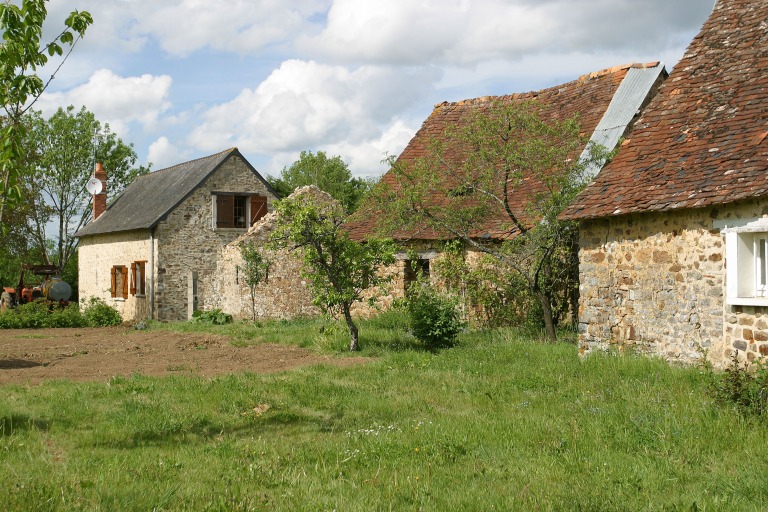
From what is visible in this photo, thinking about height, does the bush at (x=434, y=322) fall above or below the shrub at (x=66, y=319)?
above

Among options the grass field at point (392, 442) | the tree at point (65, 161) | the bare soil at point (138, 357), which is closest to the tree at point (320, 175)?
the tree at point (65, 161)

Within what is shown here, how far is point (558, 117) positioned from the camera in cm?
1794

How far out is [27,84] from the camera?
7414 mm

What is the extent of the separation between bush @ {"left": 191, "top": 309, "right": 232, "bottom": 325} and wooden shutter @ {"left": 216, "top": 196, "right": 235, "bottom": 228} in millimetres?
3942

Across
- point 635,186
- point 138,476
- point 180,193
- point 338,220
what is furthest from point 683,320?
point 180,193

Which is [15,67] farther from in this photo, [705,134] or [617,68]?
[617,68]

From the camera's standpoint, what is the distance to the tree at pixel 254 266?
21.1m

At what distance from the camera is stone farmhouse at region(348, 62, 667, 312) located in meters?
15.6

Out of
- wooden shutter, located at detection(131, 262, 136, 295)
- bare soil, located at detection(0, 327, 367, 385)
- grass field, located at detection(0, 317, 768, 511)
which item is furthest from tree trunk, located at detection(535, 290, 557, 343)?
wooden shutter, located at detection(131, 262, 136, 295)

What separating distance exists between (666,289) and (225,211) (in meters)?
17.7

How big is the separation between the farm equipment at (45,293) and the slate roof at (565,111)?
1287cm

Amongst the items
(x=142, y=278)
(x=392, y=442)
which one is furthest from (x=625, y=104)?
(x=142, y=278)

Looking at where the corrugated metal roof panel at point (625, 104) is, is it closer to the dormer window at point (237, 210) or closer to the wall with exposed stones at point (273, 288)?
the wall with exposed stones at point (273, 288)

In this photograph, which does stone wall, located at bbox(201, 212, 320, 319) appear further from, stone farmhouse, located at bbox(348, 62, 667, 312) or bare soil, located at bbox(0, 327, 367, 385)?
bare soil, located at bbox(0, 327, 367, 385)
